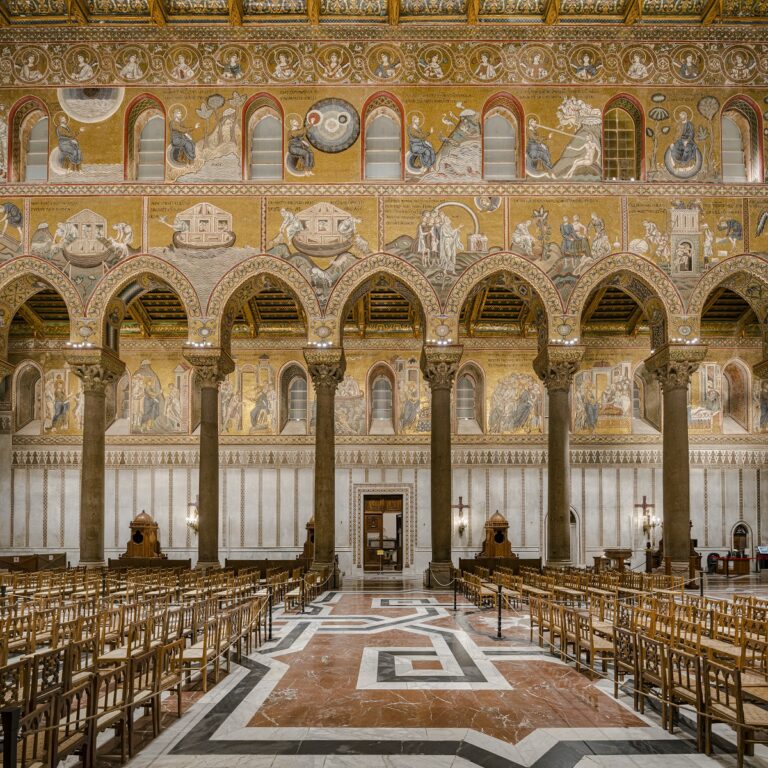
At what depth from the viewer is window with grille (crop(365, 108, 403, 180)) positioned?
22.0m

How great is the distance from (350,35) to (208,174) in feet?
18.6

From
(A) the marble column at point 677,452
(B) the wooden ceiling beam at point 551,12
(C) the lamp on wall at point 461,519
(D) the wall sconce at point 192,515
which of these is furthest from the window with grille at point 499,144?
(D) the wall sconce at point 192,515

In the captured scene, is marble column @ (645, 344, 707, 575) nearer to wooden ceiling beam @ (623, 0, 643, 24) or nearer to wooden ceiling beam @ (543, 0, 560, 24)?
wooden ceiling beam @ (623, 0, 643, 24)

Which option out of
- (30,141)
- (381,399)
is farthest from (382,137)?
(381,399)

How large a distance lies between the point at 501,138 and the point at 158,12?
10.1 metres

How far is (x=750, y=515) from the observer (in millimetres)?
28188

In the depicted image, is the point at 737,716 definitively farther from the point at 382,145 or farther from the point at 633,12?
the point at 633,12

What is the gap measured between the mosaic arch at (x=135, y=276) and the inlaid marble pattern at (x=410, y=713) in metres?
12.0

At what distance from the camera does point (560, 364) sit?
70.0 ft

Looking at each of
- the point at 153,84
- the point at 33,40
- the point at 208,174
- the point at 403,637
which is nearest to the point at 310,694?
the point at 403,637

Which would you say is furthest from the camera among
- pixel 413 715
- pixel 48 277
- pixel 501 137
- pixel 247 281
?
pixel 501 137

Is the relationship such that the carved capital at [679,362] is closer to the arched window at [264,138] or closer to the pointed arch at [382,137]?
the pointed arch at [382,137]

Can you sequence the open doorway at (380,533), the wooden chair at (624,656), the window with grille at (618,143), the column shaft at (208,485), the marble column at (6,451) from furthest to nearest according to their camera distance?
the open doorway at (380,533) → the marble column at (6,451) → the window with grille at (618,143) → the column shaft at (208,485) → the wooden chair at (624,656)

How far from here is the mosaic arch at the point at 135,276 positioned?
70.2 feet
